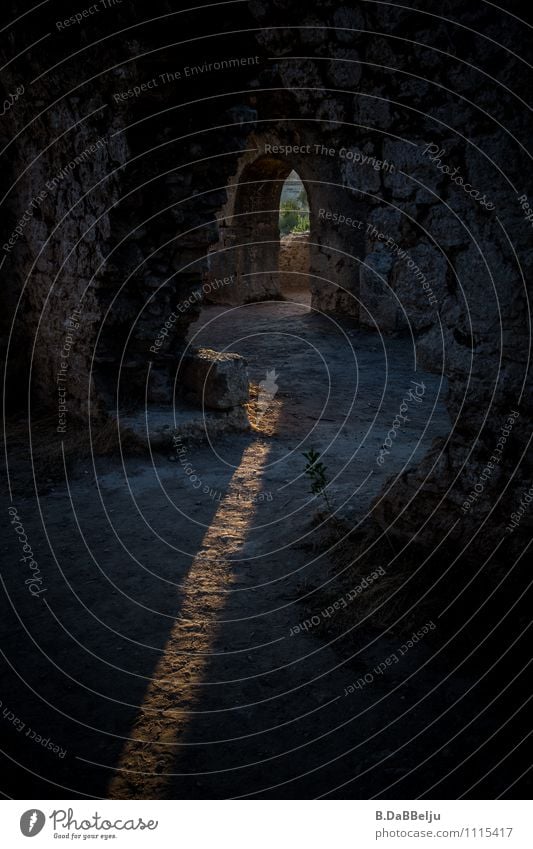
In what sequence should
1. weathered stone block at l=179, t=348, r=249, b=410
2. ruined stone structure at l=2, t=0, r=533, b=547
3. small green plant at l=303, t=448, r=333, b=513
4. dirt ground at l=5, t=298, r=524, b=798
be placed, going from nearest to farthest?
dirt ground at l=5, t=298, r=524, b=798 → ruined stone structure at l=2, t=0, r=533, b=547 → small green plant at l=303, t=448, r=333, b=513 → weathered stone block at l=179, t=348, r=249, b=410

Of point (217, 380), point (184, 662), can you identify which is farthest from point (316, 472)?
point (217, 380)

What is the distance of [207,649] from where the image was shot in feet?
12.4

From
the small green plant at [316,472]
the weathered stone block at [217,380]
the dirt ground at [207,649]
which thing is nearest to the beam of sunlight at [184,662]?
the dirt ground at [207,649]

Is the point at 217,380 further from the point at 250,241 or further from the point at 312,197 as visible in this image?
the point at 250,241

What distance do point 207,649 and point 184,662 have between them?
155 millimetres

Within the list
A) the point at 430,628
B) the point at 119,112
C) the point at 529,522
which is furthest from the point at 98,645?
the point at 119,112

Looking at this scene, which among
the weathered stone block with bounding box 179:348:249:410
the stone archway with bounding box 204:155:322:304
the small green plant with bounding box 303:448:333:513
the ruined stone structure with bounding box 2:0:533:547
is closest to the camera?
the ruined stone structure with bounding box 2:0:533:547

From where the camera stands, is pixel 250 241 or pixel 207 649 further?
pixel 250 241

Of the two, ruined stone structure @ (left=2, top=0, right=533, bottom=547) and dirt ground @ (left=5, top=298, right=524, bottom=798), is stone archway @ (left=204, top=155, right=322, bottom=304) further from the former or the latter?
dirt ground @ (left=5, top=298, right=524, bottom=798)

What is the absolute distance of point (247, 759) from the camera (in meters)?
3.02

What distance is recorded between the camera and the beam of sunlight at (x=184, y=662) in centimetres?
298

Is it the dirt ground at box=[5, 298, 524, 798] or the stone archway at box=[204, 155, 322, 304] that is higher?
the stone archway at box=[204, 155, 322, 304]

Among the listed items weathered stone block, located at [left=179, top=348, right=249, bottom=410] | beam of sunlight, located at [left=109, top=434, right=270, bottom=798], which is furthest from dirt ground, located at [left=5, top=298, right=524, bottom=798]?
weathered stone block, located at [left=179, top=348, right=249, bottom=410]

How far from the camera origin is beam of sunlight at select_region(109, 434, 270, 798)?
298 centimetres
